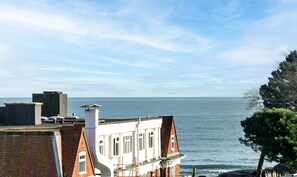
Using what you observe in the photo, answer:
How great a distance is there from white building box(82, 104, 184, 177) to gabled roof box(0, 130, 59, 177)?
11.5 ft

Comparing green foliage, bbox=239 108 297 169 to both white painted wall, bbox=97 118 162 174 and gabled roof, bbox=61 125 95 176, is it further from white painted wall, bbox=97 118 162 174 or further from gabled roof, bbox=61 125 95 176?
gabled roof, bbox=61 125 95 176

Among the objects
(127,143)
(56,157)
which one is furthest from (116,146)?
(56,157)

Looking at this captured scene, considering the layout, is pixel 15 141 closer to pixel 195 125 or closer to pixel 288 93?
pixel 288 93

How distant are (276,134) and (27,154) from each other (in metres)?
27.4

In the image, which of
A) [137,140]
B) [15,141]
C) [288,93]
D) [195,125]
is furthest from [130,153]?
[195,125]

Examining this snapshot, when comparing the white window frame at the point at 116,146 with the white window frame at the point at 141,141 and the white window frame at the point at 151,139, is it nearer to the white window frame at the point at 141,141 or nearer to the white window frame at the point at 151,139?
the white window frame at the point at 141,141

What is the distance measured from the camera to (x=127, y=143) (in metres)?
35.0

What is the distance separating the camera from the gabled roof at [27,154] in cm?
2608

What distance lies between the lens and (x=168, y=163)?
4084 cm

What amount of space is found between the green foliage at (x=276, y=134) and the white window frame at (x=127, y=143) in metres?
16.3

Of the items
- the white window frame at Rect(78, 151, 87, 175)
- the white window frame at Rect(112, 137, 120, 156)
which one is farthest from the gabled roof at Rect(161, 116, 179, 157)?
the white window frame at Rect(78, 151, 87, 175)

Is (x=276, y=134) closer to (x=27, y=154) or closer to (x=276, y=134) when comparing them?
(x=276, y=134)

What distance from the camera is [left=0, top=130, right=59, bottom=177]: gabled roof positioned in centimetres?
2608

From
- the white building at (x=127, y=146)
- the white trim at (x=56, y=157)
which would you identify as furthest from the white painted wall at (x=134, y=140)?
the white trim at (x=56, y=157)
